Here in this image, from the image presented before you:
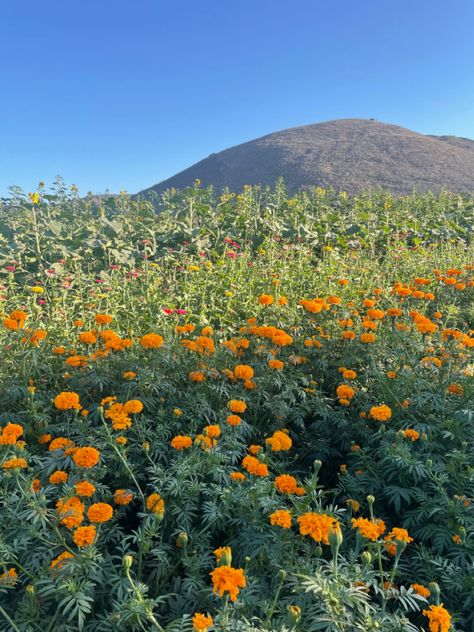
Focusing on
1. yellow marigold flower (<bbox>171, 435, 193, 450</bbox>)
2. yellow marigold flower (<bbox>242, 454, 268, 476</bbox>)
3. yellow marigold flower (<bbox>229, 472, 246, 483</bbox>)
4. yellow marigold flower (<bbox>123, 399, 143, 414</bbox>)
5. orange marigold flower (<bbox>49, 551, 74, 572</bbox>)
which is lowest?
orange marigold flower (<bbox>49, 551, 74, 572</bbox>)

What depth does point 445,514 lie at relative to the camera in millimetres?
1797

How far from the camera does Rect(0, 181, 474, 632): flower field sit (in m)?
1.33

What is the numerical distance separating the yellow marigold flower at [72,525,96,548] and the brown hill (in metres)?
20.1

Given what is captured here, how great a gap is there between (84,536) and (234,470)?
0.76m

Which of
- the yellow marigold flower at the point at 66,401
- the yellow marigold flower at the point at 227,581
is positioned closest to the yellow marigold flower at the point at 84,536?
the yellow marigold flower at the point at 227,581

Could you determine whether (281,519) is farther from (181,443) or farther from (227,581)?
(181,443)

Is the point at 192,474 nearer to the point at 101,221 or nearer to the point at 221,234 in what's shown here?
the point at 101,221

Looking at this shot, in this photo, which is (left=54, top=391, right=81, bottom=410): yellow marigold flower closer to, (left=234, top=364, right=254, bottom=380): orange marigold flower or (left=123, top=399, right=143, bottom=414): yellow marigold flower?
(left=123, top=399, right=143, bottom=414): yellow marigold flower

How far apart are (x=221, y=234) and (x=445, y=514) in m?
6.01

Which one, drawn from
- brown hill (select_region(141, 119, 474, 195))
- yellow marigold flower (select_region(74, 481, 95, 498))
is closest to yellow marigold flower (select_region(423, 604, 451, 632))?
yellow marigold flower (select_region(74, 481, 95, 498))

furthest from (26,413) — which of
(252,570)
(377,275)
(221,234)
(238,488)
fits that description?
(221,234)

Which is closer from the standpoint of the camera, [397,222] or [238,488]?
[238,488]

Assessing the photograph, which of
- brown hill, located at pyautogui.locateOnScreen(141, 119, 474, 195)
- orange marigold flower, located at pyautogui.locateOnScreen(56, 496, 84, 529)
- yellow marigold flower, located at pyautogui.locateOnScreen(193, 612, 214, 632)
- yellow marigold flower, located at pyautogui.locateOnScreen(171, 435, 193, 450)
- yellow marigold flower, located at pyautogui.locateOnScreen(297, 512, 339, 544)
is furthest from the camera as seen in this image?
brown hill, located at pyautogui.locateOnScreen(141, 119, 474, 195)

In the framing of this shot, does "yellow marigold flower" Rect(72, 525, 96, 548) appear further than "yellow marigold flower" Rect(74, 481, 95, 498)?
No
